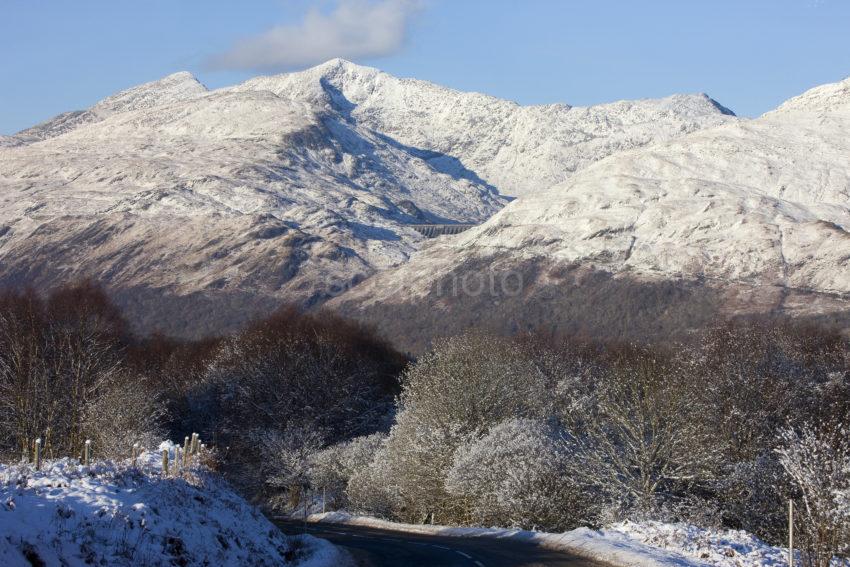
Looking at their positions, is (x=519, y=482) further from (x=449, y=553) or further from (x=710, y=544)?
(x=710, y=544)

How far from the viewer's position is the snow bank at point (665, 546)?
2708 cm

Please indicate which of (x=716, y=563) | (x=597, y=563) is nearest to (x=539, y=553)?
(x=597, y=563)

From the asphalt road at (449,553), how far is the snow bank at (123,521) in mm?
3105

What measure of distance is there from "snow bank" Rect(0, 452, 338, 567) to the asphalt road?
310 centimetres

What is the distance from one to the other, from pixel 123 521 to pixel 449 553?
13.5 metres

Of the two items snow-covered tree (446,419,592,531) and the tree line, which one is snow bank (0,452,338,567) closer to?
the tree line

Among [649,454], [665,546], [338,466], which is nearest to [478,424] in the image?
[649,454]

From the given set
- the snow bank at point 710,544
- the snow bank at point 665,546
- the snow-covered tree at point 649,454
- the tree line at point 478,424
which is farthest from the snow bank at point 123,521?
the snow-covered tree at point 649,454

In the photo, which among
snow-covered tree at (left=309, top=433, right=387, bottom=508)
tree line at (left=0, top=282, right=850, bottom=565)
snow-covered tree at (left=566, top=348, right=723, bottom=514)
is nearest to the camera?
snow-covered tree at (left=566, top=348, right=723, bottom=514)

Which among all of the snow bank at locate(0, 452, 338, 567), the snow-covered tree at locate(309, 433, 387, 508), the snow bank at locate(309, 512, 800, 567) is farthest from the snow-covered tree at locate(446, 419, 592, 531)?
the snow-covered tree at locate(309, 433, 387, 508)

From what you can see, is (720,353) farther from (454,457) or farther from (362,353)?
(362,353)

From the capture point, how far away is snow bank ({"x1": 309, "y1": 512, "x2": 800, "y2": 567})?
27.1m

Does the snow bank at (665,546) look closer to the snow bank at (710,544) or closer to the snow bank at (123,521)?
the snow bank at (710,544)

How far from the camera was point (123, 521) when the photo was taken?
20453 millimetres
